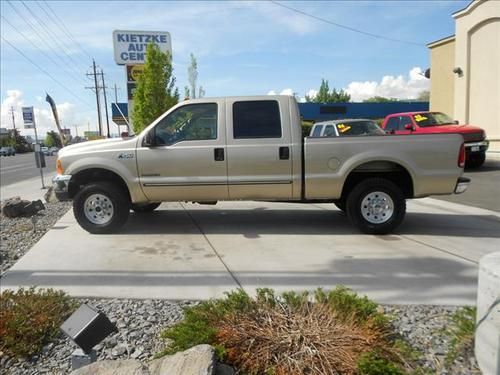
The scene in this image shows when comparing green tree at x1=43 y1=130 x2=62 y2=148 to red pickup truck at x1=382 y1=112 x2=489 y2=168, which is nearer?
red pickup truck at x1=382 y1=112 x2=489 y2=168

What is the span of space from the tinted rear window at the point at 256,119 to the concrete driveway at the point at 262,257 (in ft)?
4.99

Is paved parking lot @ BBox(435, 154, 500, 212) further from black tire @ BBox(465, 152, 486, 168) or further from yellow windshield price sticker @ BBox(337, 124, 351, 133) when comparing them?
yellow windshield price sticker @ BBox(337, 124, 351, 133)

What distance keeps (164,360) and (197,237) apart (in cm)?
392

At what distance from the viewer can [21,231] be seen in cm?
750

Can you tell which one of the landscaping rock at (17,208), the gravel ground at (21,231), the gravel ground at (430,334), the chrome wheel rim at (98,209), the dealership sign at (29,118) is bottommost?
the gravel ground at (430,334)

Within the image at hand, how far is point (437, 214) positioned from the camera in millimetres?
8133

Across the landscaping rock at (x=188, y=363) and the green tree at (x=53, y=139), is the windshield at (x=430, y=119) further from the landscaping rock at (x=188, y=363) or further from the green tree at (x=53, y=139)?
the green tree at (x=53, y=139)

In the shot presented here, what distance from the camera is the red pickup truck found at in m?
14.2

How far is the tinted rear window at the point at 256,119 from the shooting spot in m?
6.53

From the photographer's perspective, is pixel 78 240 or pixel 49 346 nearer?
pixel 49 346

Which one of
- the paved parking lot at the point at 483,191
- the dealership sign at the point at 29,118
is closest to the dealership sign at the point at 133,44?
the dealership sign at the point at 29,118

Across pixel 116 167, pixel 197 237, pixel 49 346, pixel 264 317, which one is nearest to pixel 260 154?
pixel 197 237

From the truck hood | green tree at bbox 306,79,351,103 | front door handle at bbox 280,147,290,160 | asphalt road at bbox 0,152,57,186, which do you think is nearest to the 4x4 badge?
the truck hood

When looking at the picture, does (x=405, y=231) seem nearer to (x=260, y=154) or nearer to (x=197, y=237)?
(x=260, y=154)
